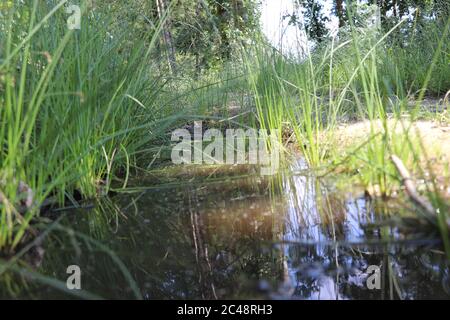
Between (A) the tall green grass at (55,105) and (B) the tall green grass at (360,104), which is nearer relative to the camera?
(A) the tall green grass at (55,105)

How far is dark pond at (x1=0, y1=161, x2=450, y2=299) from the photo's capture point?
68 centimetres

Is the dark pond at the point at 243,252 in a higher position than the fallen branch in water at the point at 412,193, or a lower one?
lower

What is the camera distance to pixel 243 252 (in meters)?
0.84

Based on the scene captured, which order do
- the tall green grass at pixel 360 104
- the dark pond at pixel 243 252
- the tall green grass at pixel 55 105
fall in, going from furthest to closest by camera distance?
the tall green grass at pixel 360 104, the tall green grass at pixel 55 105, the dark pond at pixel 243 252

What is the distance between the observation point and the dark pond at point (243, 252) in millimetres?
678

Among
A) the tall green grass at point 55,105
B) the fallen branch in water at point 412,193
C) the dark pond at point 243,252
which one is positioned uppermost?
the tall green grass at point 55,105

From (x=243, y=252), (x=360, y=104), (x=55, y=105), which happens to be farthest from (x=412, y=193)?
(x=55, y=105)

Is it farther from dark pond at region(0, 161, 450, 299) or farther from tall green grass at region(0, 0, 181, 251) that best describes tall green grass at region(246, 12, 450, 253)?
tall green grass at region(0, 0, 181, 251)

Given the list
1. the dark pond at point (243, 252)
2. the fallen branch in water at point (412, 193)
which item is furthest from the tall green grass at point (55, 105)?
the fallen branch in water at point (412, 193)

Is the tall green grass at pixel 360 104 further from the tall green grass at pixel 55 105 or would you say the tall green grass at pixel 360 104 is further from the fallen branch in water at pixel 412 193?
the tall green grass at pixel 55 105

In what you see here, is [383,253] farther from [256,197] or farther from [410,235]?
[256,197]

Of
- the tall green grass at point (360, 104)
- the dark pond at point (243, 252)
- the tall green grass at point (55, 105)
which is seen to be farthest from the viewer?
the tall green grass at point (360, 104)

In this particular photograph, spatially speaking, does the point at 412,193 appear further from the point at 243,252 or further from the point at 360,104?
the point at 360,104
